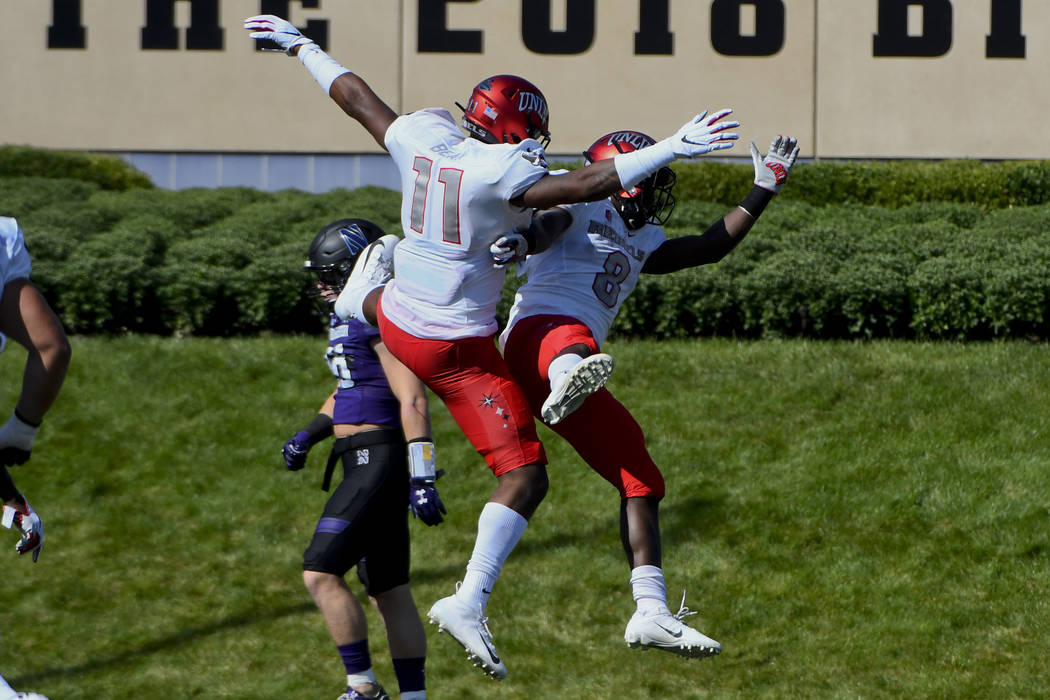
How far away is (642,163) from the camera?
475 centimetres

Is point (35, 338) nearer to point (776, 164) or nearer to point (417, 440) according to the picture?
point (417, 440)

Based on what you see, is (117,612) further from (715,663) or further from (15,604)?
(715,663)

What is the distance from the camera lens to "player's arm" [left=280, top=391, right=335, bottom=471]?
724 centimetres

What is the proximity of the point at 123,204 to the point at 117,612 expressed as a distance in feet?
22.1

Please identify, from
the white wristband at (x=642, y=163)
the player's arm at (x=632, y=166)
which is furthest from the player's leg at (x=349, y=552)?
the white wristband at (x=642, y=163)

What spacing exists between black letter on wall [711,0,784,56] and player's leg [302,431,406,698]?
47.4ft

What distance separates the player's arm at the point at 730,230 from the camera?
5.83 m

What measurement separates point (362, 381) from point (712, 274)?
20.7ft

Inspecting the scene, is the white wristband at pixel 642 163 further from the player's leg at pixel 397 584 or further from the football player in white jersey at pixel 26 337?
the football player in white jersey at pixel 26 337

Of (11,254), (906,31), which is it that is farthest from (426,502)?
(906,31)

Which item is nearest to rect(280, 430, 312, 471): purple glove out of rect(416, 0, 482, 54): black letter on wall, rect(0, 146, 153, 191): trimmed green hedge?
rect(0, 146, 153, 191): trimmed green hedge

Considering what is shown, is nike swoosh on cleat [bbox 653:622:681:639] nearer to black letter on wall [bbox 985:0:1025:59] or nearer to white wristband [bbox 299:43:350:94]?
white wristband [bbox 299:43:350:94]

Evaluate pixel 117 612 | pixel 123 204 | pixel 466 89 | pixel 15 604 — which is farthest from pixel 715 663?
pixel 466 89

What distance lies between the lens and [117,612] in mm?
9258
